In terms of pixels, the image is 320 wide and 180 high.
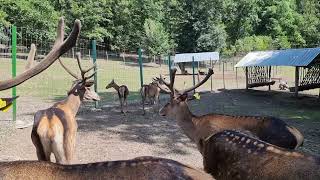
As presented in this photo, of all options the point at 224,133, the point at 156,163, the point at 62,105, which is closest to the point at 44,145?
the point at 62,105

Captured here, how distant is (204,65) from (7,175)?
45368 mm

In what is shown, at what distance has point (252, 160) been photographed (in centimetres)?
475

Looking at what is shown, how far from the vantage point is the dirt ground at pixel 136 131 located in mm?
9273

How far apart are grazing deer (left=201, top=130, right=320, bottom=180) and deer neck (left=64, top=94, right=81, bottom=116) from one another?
9.80ft

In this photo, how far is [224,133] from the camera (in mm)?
5539

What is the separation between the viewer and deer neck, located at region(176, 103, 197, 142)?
327 inches

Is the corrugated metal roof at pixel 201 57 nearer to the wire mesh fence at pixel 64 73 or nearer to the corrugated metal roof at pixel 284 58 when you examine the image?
the wire mesh fence at pixel 64 73

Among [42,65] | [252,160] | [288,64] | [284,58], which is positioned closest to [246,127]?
[252,160]

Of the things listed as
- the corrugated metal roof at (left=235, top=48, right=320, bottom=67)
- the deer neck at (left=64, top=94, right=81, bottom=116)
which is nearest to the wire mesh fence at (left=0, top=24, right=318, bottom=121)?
the corrugated metal roof at (left=235, top=48, right=320, bottom=67)

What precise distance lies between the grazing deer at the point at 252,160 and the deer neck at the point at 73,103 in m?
2.99

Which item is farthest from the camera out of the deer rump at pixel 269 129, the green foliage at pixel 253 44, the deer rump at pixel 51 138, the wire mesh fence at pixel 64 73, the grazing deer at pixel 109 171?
the green foliage at pixel 253 44

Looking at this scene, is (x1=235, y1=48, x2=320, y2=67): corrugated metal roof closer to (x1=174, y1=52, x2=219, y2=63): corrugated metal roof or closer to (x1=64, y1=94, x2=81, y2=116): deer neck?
(x1=174, y1=52, x2=219, y2=63): corrugated metal roof

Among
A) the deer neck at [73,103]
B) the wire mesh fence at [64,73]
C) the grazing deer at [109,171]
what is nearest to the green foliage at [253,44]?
the wire mesh fence at [64,73]

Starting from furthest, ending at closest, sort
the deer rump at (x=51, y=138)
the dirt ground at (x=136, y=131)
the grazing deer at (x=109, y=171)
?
1. the dirt ground at (x=136, y=131)
2. the deer rump at (x=51, y=138)
3. the grazing deer at (x=109, y=171)
